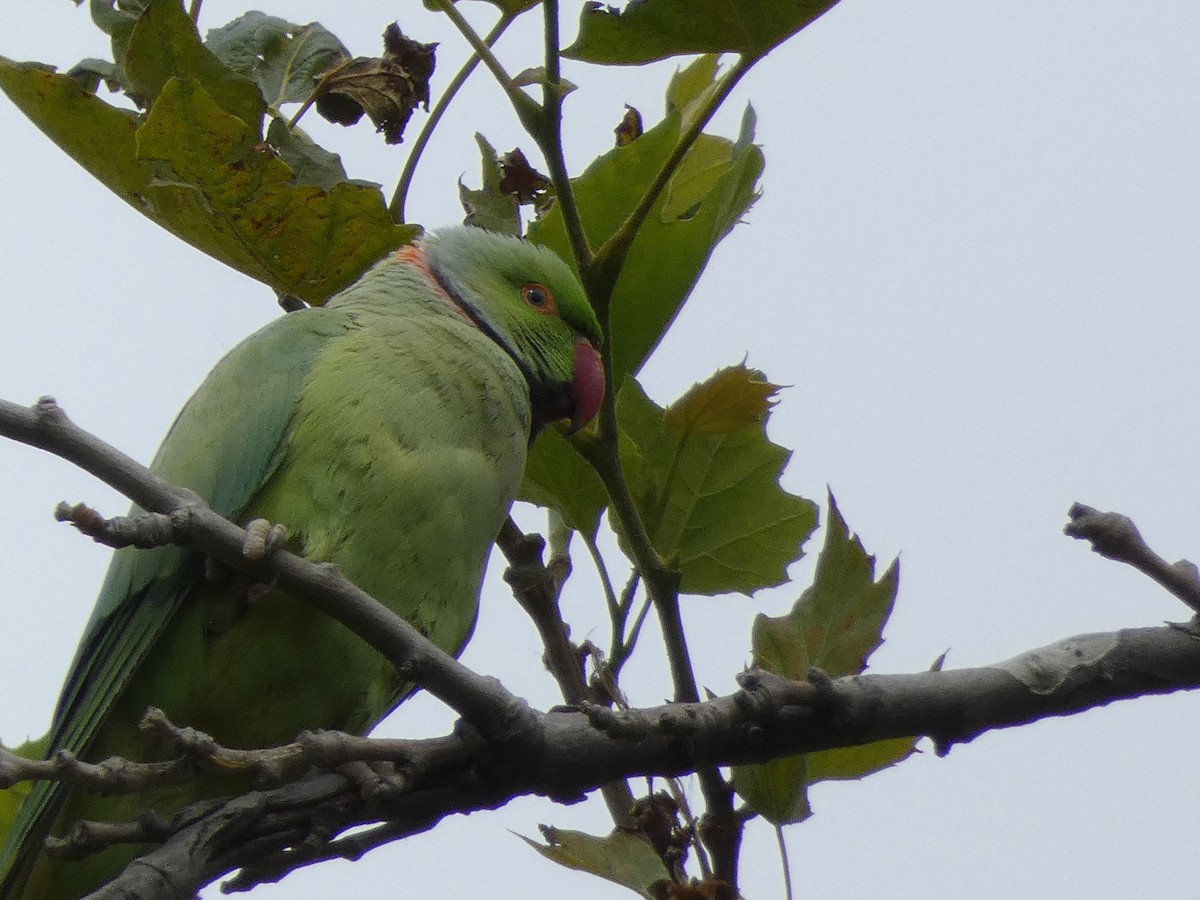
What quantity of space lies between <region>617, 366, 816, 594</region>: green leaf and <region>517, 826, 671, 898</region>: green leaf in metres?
0.51

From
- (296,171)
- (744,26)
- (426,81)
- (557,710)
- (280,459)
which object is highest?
(426,81)

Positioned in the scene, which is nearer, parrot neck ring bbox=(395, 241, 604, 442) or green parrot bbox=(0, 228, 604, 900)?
green parrot bbox=(0, 228, 604, 900)

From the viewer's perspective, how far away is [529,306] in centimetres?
353

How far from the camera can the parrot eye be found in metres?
3.54

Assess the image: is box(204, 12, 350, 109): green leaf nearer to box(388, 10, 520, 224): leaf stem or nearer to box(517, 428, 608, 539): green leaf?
box(388, 10, 520, 224): leaf stem

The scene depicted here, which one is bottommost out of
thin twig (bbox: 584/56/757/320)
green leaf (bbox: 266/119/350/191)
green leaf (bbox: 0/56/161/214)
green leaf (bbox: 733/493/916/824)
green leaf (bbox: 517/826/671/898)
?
green leaf (bbox: 517/826/671/898)

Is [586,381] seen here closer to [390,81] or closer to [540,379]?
[540,379]

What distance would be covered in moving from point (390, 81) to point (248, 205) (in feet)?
1.92

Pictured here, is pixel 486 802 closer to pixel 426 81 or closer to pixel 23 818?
pixel 23 818

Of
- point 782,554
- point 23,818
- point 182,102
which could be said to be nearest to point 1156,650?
point 782,554

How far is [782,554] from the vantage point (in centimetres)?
270

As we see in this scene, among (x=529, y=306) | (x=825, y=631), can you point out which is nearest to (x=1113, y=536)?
(x=825, y=631)

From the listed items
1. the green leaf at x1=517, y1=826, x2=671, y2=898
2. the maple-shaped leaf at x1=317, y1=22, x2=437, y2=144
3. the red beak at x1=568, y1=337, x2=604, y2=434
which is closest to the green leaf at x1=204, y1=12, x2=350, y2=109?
the maple-shaped leaf at x1=317, y1=22, x2=437, y2=144

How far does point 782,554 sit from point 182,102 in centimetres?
141
